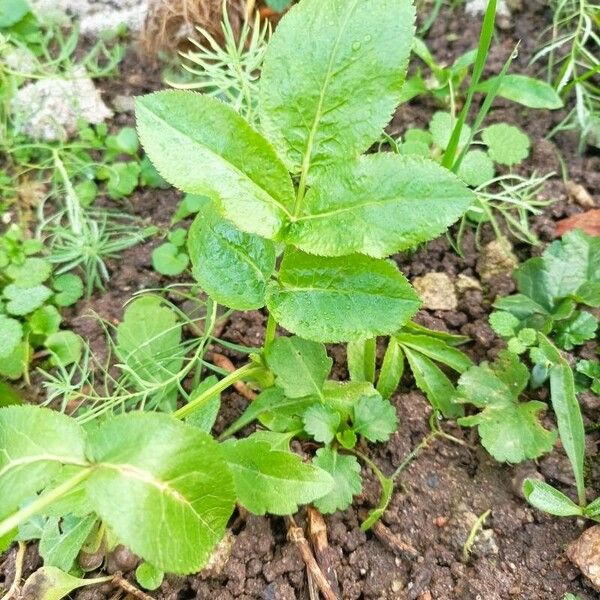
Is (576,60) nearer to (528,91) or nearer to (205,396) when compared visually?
(528,91)

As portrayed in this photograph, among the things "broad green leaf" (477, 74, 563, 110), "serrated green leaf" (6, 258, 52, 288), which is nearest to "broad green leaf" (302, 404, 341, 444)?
"serrated green leaf" (6, 258, 52, 288)

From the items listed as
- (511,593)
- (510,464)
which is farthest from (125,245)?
(511,593)

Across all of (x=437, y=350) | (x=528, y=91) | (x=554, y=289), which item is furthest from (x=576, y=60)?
(x=437, y=350)

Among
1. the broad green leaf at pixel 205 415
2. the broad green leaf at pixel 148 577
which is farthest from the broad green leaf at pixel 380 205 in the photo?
the broad green leaf at pixel 148 577

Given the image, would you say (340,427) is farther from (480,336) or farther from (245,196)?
(245,196)

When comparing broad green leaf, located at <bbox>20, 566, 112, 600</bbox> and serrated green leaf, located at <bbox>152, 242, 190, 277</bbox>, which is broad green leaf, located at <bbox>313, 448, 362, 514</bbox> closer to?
broad green leaf, located at <bbox>20, 566, 112, 600</bbox>

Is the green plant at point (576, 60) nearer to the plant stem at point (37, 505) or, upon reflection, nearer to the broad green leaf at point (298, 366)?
the broad green leaf at point (298, 366)
